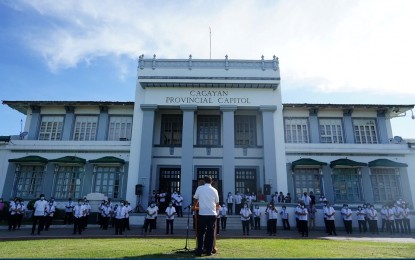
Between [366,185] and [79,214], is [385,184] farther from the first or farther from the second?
[79,214]

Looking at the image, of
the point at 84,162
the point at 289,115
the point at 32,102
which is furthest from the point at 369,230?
the point at 32,102

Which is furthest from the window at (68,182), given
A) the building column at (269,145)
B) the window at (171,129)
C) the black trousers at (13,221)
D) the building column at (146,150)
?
the building column at (269,145)

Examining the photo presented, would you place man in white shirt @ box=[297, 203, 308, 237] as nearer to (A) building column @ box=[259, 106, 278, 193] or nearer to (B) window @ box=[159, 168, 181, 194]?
(A) building column @ box=[259, 106, 278, 193]

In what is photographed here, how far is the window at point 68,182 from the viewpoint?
2200 cm

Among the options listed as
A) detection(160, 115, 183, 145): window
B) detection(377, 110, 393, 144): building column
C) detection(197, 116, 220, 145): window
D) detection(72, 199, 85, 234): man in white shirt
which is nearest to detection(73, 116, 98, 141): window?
detection(160, 115, 183, 145): window

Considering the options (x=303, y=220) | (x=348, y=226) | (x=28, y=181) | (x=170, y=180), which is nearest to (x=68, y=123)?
(x=28, y=181)

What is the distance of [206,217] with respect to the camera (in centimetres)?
709

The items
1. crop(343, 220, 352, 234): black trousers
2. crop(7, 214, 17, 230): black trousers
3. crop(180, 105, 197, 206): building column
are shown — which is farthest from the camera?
crop(180, 105, 197, 206): building column

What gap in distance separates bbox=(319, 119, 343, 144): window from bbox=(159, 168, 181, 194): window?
1155 cm

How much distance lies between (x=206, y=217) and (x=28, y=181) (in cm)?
2032

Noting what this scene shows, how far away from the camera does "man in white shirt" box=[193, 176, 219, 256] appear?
6884 millimetres

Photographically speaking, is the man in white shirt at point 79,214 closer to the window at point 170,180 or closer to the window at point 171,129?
the window at point 170,180

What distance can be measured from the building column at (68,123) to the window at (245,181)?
1355 centimetres

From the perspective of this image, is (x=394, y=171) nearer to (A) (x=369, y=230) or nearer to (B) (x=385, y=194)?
(B) (x=385, y=194)
